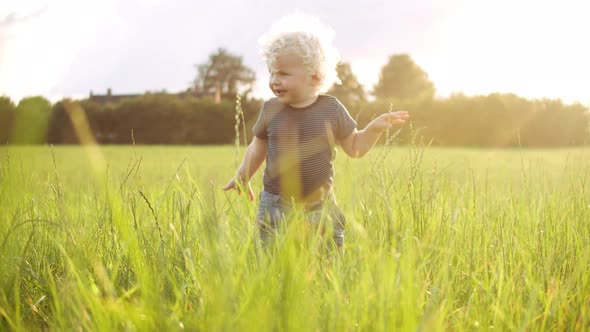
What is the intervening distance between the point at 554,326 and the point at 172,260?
1.31 m

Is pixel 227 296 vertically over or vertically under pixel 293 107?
under

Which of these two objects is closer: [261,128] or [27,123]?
[27,123]

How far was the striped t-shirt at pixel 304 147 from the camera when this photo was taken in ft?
8.35

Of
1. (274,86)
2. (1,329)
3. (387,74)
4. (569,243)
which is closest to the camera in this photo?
(1,329)

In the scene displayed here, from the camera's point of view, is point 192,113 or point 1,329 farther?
point 192,113

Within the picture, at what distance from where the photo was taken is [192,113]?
Answer: 97.2 ft

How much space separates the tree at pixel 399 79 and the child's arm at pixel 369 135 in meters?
55.8

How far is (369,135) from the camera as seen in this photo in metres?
2.49

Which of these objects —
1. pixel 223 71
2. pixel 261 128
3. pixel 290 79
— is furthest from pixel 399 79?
pixel 290 79

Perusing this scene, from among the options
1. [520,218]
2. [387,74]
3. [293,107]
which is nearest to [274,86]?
[293,107]

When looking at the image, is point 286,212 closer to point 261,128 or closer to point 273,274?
point 261,128

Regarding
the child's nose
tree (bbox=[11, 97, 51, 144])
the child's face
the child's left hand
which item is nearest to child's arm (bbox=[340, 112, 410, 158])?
the child's left hand

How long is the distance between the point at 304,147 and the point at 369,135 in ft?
1.05

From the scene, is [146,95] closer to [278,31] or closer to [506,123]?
[506,123]
